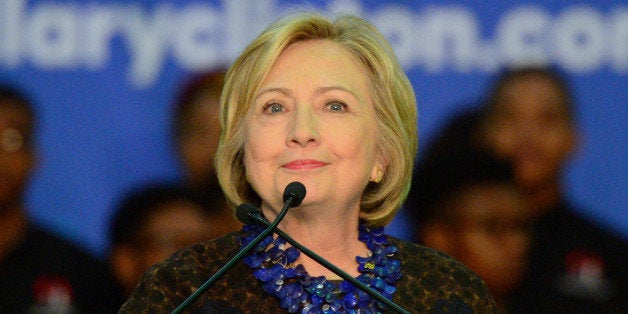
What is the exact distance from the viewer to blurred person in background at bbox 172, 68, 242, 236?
3.66m

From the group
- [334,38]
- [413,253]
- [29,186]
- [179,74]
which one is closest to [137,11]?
[179,74]

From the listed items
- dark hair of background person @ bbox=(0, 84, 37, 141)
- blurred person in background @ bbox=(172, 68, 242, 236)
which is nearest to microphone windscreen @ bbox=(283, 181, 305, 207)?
blurred person in background @ bbox=(172, 68, 242, 236)

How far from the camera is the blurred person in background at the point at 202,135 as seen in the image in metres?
3.66

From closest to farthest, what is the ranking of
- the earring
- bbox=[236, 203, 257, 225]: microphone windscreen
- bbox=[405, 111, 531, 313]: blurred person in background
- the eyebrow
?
bbox=[236, 203, 257, 225]: microphone windscreen, the eyebrow, the earring, bbox=[405, 111, 531, 313]: blurred person in background

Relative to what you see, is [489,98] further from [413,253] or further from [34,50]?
[34,50]

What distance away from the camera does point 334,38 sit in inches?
103

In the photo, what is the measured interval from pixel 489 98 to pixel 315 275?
1465 millimetres

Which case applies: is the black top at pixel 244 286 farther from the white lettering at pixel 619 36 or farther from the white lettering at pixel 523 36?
the white lettering at pixel 619 36

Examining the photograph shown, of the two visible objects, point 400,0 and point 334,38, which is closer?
point 334,38

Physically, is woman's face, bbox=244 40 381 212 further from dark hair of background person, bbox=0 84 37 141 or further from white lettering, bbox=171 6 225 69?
dark hair of background person, bbox=0 84 37 141

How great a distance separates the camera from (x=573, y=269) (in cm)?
370

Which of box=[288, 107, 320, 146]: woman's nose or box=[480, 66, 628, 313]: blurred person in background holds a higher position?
box=[288, 107, 320, 146]: woman's nose

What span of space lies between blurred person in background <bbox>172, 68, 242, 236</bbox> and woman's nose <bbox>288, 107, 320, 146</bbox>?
129cm

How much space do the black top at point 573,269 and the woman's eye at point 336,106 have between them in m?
1.48
